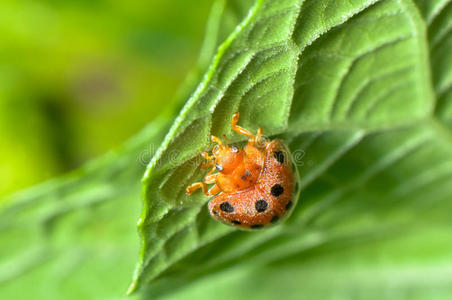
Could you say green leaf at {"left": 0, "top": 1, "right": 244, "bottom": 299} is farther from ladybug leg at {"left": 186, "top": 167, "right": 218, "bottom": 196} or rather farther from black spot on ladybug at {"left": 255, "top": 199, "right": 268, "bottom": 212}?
black spot on ladybug at {"left": 255, "top": 199, "right": 268, "bottom": 212}

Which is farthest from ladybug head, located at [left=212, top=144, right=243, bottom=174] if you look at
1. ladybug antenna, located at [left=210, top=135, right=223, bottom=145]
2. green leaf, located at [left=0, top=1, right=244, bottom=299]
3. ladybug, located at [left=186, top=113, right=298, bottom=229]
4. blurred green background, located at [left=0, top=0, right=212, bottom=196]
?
blurred green background, located at [left=0, top=0, right=212, bottom=196]

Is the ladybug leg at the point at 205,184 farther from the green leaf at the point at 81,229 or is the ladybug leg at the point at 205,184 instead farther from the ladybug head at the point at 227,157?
the green leaf at the point at 81,229

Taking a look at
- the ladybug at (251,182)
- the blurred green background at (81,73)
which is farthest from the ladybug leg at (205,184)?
the blurred green background at (81,73)

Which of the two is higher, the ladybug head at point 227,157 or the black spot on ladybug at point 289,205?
the ladybug head at point 227,157

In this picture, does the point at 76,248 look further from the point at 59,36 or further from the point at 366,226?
the point at 59,36

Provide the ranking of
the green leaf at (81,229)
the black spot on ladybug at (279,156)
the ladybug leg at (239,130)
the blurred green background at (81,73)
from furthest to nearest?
the blurred green background at (81,73) → the green leaf at (81,229) → the black spot on ladybug at (279,156) → the ladybug leg at (239,130)

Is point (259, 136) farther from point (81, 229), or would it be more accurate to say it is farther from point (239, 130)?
point (81, 229)
